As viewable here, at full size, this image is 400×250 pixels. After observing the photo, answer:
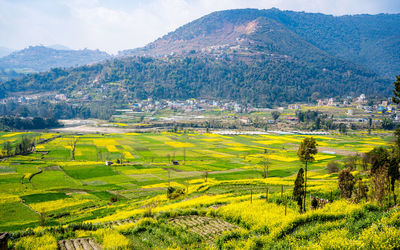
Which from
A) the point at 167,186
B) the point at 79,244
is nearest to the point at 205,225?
the point at 79,244

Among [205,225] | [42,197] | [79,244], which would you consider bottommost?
[42,197]

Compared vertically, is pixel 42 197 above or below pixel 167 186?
above

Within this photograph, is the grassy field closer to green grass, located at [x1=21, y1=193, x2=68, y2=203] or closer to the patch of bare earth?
green grass, located at [x1=21, y1=193, x2=68, y2=203]

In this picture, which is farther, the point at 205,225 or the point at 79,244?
the point at 205,225

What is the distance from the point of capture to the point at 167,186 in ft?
129

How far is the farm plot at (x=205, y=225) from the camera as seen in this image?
13.6 meters

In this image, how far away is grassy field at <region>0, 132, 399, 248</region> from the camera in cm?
1254

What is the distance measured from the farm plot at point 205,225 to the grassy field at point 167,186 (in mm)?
138

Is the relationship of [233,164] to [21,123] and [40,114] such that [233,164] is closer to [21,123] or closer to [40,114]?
[21,123]

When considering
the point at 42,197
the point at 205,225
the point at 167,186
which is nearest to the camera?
the point at 205,225

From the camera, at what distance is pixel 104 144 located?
75.8 m

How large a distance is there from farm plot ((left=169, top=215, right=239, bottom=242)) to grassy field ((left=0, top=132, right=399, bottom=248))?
14cm

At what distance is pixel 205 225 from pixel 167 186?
995 inches

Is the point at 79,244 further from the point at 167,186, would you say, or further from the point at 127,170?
the point at 127,170
